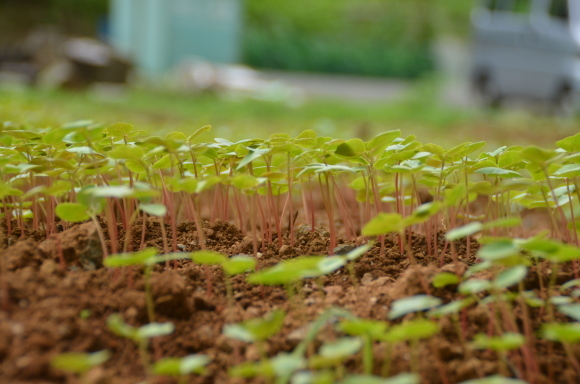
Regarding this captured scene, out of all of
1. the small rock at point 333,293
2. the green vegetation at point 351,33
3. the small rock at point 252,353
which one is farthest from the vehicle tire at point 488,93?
the green vegetation at point 351,33

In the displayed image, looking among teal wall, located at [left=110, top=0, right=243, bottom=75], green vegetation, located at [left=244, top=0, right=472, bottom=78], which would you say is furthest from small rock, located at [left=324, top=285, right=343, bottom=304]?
green vegetation, located at [left=244, top=0, right=472, bottom=78]

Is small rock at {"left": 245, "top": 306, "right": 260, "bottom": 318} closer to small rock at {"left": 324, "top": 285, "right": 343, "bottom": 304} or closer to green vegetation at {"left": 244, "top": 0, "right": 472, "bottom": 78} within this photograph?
small rock at {"left": 324, "top": 285, "right": 343, "bottom": 304}

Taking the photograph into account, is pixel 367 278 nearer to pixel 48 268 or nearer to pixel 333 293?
pixel 333 293

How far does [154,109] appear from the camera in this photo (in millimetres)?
8500

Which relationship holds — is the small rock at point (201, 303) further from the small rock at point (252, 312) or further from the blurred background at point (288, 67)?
the blurred background at point (288, 67)

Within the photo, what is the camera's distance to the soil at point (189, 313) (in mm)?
961

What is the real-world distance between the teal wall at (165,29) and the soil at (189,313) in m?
16.7

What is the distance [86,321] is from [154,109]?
7791mm

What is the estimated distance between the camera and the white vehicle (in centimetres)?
848

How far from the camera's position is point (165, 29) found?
1762cm

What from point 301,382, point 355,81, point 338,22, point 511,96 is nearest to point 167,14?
point 355,81

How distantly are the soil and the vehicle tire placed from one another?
32.2ft


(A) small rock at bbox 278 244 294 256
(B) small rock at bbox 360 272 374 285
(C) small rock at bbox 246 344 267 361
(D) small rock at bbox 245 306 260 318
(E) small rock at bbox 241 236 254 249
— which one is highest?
(E) small rock at bbox 241 236 254 249

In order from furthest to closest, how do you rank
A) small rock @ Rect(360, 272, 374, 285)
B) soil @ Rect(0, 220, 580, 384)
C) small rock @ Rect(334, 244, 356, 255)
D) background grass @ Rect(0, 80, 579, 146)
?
background grass @ Rect(0, 80, 579, 146), small rock @ Rect(334, 244, 356, 255), small rock @ Rect(360, 272, 374, 285), soil @ Rect(0, 220, 580, 384)
